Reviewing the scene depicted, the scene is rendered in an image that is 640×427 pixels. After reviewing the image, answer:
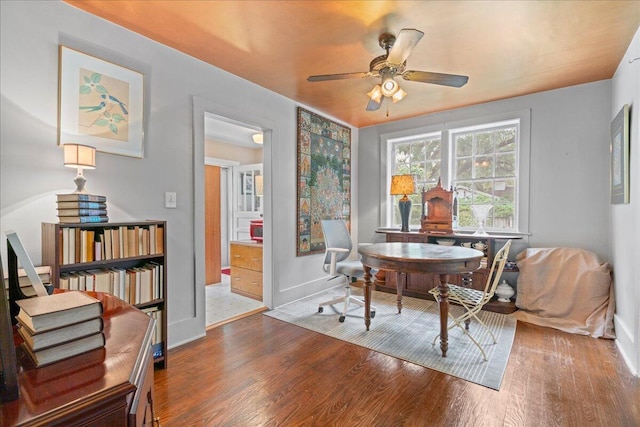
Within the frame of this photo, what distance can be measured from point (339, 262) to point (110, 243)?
84.3 inches

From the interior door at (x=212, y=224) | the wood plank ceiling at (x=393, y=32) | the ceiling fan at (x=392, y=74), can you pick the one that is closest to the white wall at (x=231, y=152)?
the interior door at (x=212, y=224)

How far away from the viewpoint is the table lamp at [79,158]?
1856 millimetres

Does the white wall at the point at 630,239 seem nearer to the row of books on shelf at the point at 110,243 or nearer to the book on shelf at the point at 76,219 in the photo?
the row of books on shelf at the point at 110,243

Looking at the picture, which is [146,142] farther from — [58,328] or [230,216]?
[230,216]

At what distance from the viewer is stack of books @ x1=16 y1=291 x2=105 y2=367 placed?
2.10ft

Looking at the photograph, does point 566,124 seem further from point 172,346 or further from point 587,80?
point 172,346

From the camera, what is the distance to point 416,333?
2.85m

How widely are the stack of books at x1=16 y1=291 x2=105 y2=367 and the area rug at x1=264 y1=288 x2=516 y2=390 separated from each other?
2224 millimetres

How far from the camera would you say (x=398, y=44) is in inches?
77.0

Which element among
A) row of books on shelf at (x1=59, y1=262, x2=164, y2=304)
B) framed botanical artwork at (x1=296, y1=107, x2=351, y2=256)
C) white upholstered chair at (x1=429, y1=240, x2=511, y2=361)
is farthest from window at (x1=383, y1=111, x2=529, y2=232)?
row of books on shelf at (x1=59, y1=262, x2=164, y2=304)

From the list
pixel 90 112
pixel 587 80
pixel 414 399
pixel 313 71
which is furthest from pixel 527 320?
pixel 90 112

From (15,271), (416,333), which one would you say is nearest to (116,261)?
(15,271)

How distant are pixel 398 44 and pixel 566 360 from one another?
2.66m

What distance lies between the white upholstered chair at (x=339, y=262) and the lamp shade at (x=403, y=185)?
35.2 inches
